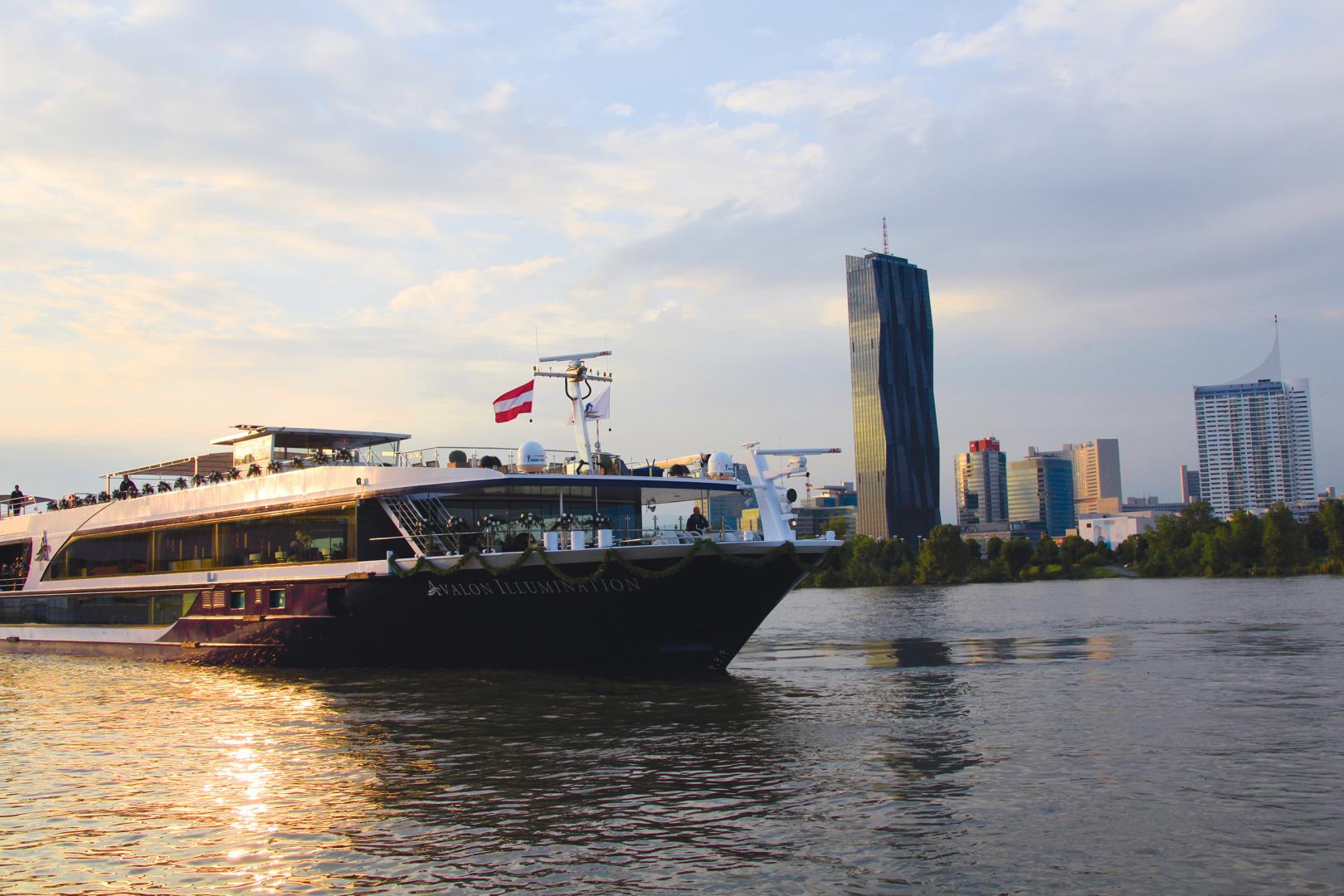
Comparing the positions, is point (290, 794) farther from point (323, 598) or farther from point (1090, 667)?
point (1090, 667)

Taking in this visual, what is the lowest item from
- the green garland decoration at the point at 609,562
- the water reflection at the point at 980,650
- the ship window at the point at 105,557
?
the water reflection at the point at 980,650

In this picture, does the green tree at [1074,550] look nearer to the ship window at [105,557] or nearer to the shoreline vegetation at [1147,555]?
the shoreline vegetation at [1147,555]

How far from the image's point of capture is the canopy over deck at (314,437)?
3916 cm

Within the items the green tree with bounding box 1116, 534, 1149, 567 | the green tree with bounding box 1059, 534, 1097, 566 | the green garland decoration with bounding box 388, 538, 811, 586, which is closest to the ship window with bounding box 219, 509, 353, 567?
the green garland decoration with bounding box 388, 538, 811, 586

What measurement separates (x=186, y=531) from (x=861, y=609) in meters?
56.0

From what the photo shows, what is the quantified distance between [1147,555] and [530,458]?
139 m

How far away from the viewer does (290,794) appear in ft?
61.5

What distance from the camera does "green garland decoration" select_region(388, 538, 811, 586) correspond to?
95.2ft

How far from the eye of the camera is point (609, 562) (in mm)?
29141

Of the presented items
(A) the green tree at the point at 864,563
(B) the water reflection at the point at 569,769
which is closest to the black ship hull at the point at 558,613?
(B) the water reflection at the point at 569,769

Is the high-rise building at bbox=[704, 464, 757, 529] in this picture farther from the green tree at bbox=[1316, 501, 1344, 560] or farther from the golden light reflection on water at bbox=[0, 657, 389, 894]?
the green tree at bbox=[1316, 501, 1344, 560]

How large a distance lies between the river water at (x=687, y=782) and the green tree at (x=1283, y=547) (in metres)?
104

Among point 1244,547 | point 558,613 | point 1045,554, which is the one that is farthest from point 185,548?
point 1045,554

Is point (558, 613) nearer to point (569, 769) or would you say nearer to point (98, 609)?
point (569, 769)
